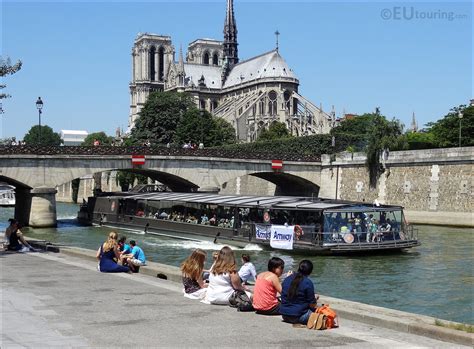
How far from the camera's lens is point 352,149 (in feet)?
211

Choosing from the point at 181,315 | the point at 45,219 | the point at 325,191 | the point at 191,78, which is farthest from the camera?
the point at 191,78

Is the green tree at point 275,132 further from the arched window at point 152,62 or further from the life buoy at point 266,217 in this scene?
the life buoy at point 266,217

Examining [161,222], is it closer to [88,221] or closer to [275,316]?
[88,221]

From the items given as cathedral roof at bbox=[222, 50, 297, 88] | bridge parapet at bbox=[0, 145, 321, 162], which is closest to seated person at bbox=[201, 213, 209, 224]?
bridge parapet at bbox=[0, 145, 321, 162]

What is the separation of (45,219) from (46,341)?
124ft

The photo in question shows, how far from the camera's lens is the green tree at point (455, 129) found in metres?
65.9

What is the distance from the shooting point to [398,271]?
80.2 ft

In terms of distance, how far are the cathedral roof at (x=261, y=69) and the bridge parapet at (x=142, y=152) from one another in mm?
75324

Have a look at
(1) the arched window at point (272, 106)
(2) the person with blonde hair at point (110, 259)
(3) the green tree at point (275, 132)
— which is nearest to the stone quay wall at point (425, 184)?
(2) the person with blonde hair at point (110, 259)

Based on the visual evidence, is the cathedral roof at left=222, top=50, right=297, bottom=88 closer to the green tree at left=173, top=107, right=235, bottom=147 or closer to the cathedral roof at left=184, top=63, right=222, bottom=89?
the cathedral roof at left=184, top=63, right=222, bottom=89

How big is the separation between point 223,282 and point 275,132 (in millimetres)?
95368

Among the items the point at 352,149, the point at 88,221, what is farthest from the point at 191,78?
the point at 88,221

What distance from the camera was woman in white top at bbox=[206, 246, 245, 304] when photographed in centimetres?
1210

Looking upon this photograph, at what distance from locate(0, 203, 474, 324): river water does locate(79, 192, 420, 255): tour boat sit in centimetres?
57
